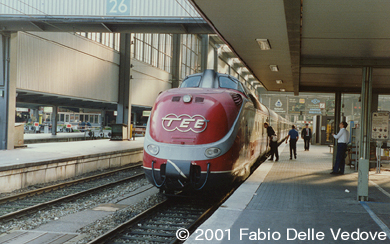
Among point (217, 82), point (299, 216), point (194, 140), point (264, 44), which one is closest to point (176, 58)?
point (217, 82)

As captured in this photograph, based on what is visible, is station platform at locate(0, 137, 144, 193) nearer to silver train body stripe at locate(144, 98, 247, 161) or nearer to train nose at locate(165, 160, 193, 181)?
silver train body stripe at locate(144, 98, 247, 161)

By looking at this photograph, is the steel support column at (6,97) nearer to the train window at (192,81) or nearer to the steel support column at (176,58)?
the train window at (192,81)

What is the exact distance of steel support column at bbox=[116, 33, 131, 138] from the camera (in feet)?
92.6

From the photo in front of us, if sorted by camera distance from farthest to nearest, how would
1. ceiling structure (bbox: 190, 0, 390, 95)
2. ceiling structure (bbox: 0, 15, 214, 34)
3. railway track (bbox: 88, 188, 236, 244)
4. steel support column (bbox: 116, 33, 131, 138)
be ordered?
1. steel support column (bbox: 116, 33, 131, 138)
2. ceiling structure (bbox: 0, 15, 214, 34)
3. railway track (bbox: 88, 188, 236, 244)
4. ceiling structure (bbox: 190, 0, 390, 95)

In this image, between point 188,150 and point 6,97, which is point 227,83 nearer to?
point 188,150

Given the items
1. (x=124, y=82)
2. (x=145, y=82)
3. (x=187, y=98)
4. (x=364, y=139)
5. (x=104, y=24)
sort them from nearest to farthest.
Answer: (x=364, y=139)
(x=187, y=98)
(x=104, y=24)
(x=124, y=82)
(x=145, y=82)

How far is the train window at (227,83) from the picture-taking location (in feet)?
33.7

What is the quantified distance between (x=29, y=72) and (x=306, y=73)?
1358 cm

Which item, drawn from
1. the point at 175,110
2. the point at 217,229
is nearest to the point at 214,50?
the point at 175,110

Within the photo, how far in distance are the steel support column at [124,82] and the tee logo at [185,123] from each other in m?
20.3

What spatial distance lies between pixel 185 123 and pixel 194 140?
43cm

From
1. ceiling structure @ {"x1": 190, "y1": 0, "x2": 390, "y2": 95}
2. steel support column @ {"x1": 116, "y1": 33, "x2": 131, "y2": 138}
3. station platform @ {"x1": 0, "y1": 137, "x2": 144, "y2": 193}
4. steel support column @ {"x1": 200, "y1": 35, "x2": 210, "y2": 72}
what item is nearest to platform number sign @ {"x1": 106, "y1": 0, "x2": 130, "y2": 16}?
station platform @ {"x1": 0, "y1": 137, "x2": 144, "y2": 193}

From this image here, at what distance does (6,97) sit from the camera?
1623 centimetres

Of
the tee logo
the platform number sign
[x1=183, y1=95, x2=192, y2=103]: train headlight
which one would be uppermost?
the platform number sign
